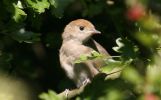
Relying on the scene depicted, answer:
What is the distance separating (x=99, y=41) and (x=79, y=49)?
0.68m

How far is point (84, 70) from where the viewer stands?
17.4ft

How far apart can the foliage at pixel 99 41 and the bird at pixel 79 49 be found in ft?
0.48

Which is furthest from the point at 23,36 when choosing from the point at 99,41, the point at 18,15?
the point at 99,41

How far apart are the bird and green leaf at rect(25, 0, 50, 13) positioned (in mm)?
916

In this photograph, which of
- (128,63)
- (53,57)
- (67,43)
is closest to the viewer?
(128,63)

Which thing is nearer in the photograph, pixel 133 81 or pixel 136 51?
pixel 133 81

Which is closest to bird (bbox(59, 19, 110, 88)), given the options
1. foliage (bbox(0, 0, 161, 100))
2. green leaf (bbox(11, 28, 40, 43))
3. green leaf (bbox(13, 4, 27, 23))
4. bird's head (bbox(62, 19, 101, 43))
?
bird's head (bbox(62, 19, 101, 43))

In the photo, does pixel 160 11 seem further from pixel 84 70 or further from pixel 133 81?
pixel 84 70

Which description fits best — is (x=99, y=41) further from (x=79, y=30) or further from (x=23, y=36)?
(x=23, y=36)

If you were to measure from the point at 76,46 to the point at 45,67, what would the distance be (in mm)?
1379

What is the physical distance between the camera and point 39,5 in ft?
13.9

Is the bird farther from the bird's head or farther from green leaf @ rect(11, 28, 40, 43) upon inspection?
green leaf @ rect(11, 28, 40, 43)

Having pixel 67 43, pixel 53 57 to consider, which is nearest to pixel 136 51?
pixel 67 43

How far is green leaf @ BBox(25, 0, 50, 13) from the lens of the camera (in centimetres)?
423
